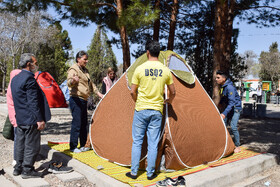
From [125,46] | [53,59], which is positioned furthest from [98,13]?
[53,59]

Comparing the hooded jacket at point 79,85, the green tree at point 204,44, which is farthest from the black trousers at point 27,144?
the green tree at point 204,44

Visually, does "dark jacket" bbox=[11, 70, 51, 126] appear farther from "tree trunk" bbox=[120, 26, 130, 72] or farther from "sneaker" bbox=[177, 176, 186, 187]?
"tree trunk" bbox=[120, 26, 130, 72]

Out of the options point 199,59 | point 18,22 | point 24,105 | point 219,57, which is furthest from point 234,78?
point 18,22

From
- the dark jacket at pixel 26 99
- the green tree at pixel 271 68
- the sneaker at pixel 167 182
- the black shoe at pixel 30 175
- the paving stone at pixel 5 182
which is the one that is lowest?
the paving stone at pixel 5 182

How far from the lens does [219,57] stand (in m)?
7.27

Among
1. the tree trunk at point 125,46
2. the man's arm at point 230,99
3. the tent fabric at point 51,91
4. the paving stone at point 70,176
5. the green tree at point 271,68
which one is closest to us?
the paving stone at point 70,176

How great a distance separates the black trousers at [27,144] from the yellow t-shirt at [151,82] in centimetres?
151

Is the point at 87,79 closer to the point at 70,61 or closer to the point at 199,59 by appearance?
the point at 199,59

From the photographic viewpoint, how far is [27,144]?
3.54 m

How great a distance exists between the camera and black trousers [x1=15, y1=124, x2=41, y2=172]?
354cm

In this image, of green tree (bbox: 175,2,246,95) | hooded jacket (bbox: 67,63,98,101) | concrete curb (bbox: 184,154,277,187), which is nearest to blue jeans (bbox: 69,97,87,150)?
hooded jacket (bbox: 67,63,98,101)

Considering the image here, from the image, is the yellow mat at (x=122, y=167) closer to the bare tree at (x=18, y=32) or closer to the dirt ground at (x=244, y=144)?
the dirt ground at (x=244, y=144)

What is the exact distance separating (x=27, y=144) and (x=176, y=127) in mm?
2086

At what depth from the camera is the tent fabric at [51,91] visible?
41.6 feet
